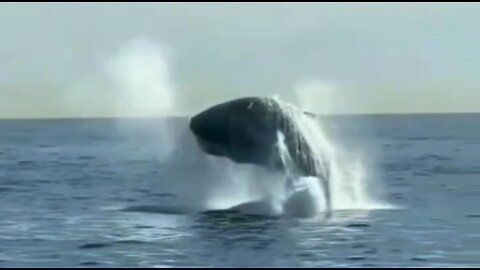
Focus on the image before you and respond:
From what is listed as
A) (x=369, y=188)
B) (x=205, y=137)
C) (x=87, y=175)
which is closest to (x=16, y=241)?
(x=205, y=137)

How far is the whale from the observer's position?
4381 cm

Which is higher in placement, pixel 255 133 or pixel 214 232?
pixel 255 133

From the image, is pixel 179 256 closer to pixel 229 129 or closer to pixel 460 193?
pixel 229 129

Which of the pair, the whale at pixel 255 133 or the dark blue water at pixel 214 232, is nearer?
the dark blue water at pixel 214 232

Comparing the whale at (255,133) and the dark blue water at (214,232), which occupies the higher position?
the whale at (255,133)

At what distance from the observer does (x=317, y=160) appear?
45.1 meters

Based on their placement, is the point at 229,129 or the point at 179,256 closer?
the point at 179,256

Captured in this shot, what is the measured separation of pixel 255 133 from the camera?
144ft

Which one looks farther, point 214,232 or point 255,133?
point 255,133

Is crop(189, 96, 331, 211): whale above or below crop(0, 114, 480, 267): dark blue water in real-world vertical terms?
above

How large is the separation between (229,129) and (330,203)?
5390mm

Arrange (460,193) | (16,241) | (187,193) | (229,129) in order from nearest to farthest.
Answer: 1. (16,241)
2. (229,129)
3. (187,193)
4. (460,193)

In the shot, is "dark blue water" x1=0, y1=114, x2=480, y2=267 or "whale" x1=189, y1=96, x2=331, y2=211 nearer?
"dark blue water" x1=0, y1=114, x2=480, y2=267

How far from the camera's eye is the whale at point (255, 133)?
43812mm
